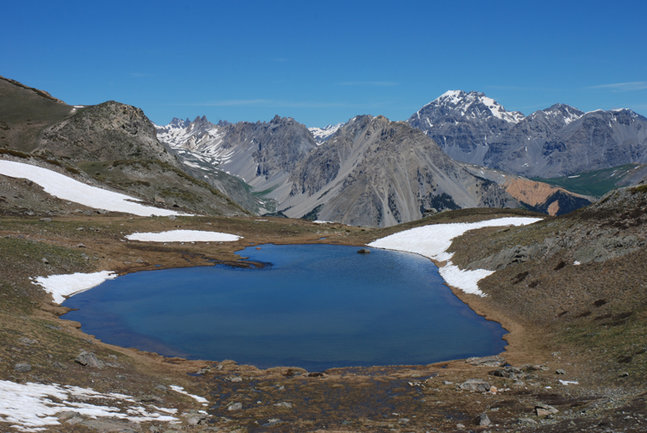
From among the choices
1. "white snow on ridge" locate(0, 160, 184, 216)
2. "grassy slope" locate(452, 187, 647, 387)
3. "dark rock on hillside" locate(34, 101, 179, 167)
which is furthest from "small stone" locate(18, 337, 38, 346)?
"dark rock on hillside" locate(34, 101, 179, 167)

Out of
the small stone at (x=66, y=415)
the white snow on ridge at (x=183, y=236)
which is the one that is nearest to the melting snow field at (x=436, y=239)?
the white snow on ridge at (x=183, y=236)

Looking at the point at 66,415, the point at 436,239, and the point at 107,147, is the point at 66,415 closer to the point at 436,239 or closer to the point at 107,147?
the point at 436,239

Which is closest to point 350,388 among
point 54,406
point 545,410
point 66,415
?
point 545,410

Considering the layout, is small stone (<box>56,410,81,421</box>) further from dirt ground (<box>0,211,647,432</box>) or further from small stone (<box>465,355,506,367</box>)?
small stone (<box>465,355,506,367</box>)

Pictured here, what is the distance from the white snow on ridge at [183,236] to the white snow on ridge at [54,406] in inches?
2811

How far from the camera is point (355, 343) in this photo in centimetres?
4031

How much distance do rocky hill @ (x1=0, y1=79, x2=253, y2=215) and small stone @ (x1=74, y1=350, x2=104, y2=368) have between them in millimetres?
109655

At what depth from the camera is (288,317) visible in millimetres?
48688

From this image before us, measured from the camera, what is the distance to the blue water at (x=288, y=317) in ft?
125

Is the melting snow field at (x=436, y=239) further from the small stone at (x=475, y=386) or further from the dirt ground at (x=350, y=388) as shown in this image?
the small stone at (x=475, y=386)

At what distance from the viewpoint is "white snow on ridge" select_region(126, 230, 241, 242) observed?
92494 mm

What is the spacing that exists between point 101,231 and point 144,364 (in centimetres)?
6291

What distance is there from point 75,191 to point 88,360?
318ft

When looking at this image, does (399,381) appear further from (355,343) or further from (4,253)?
(4,253)
